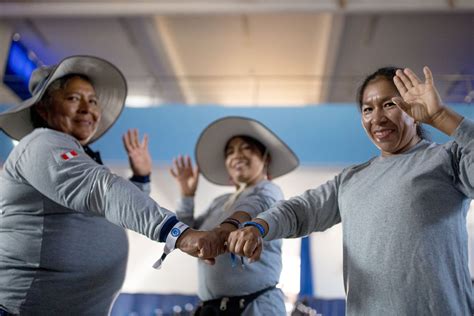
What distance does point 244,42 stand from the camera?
5848 mm

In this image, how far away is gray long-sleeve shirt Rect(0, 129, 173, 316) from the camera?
1082 millimetres

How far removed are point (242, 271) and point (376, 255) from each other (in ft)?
1.59

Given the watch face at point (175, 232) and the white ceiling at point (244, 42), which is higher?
the white ceiling at point (244, 42)

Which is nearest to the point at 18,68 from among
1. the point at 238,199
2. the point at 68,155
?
the point at 238,199

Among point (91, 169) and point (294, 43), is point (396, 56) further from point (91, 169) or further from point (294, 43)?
point (91, 169)

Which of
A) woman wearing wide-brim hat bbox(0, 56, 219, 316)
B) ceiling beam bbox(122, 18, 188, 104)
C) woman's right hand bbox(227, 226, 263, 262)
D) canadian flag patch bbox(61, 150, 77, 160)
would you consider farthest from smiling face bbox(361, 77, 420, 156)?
ceiling beam bbox(122, 18, 188, 104)

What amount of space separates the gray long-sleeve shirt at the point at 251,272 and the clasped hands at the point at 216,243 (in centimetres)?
28

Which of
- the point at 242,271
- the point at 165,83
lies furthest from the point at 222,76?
the point at 242,271

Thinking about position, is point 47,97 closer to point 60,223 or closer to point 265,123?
point 60,223

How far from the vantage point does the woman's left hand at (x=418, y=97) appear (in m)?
1.03

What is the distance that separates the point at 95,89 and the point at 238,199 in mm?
600

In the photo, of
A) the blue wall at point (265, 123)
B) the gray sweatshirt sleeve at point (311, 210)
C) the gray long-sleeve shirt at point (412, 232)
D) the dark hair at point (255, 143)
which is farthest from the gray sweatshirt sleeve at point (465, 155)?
the blue wall at point (265, 123)

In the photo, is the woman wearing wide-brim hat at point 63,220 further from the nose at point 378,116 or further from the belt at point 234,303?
the nose at point 378,116

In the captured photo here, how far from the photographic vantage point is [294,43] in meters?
5.87
